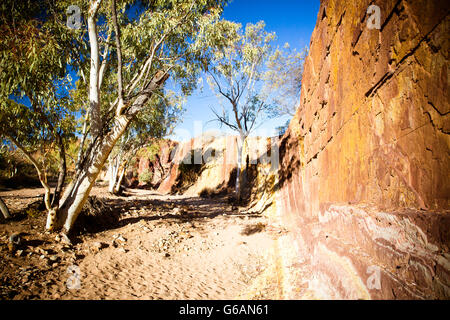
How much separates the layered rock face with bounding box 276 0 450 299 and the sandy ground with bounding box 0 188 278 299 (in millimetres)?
1440

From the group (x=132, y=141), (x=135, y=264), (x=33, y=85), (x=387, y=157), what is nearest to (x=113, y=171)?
(x=132, y=141)

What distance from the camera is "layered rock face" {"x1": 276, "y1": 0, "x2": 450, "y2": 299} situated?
4.28 feet

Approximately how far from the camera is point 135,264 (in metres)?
3.92

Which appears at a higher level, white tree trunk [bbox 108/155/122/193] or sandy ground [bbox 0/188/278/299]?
white tree trunk [bbox 108/155/122/193]

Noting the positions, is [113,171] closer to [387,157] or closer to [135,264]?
[135,264]

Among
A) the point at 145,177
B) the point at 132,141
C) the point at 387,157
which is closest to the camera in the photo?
the point at 387,157

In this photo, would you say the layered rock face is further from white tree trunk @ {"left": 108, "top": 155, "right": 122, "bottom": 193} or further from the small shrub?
the small shrub

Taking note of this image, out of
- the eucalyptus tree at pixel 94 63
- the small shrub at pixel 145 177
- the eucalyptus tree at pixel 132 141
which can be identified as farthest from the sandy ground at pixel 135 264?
the small shrub at pixel 145 177

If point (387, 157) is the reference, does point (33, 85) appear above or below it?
above

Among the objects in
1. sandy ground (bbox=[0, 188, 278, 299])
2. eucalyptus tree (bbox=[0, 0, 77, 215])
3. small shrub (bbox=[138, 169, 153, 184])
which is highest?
eucalyptus tree (bbox=[0, 0, 77, 215])

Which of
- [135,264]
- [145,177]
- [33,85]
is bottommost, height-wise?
[135,264]

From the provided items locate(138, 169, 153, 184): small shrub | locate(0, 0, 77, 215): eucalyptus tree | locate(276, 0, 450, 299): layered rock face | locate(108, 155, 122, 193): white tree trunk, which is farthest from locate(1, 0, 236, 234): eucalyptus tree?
locate(138, 169, 153, 184): small shrub

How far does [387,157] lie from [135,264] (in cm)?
442

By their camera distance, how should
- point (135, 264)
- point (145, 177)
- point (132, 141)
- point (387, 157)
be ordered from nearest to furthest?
point (387, 157), point (135, 264), point (132, 141), point (145, 177)
